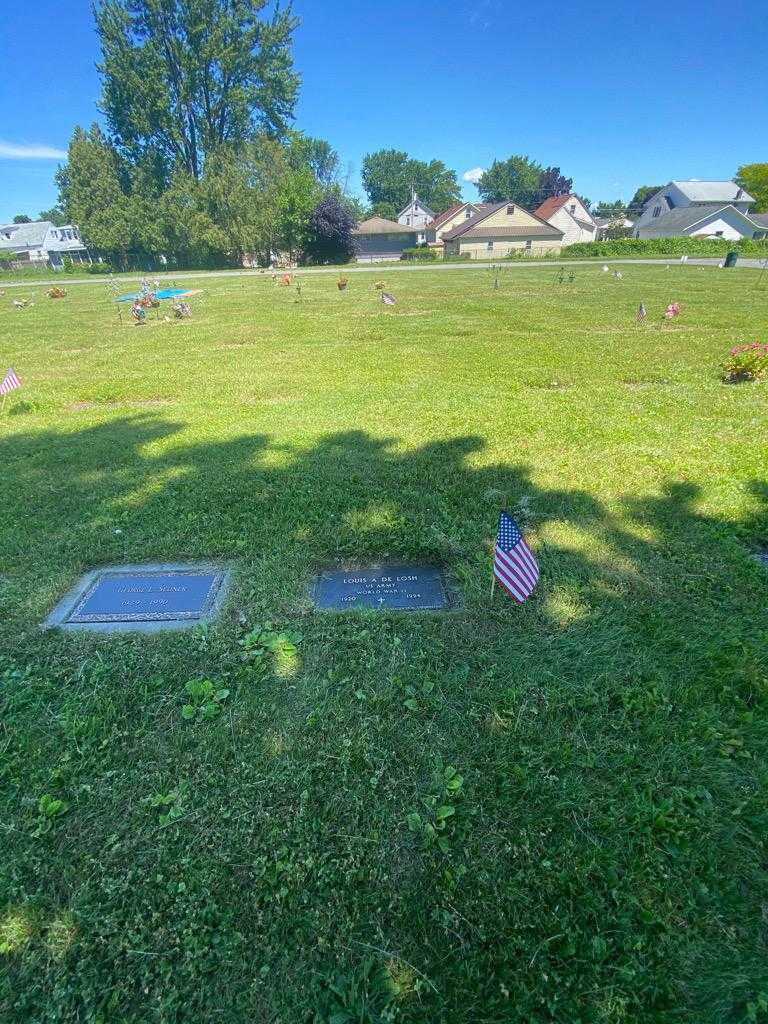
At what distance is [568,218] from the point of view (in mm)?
54062

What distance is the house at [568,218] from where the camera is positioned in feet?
177

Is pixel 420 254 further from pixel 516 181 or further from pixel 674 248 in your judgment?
pixel 516 181

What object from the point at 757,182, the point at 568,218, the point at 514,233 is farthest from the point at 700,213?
the point at 757,182

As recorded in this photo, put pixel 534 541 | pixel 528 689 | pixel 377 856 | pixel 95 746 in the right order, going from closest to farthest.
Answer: pixel 377 856
pixel 95 746
pixel 528 689
pixel 534 541

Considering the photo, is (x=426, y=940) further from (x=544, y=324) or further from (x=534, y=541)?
(x=544, y=324)

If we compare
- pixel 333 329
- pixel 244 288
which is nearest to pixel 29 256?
pixel 244 288

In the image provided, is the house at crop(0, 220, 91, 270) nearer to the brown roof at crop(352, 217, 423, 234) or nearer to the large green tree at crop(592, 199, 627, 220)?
the brown roof at crop(352, 217, 423, 234)

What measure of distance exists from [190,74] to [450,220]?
31.3m

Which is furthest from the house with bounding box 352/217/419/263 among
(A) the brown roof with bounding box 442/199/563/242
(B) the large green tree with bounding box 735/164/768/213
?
(B) the large green tree with bounding box 735/164/768/213

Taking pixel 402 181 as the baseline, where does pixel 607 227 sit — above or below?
below

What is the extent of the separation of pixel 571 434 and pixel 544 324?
7692 millimetres

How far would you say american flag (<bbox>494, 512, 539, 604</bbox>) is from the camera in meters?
2.77

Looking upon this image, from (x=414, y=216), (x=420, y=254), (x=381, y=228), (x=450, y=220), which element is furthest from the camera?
(x=414, y=216)

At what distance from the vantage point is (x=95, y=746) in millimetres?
2264
